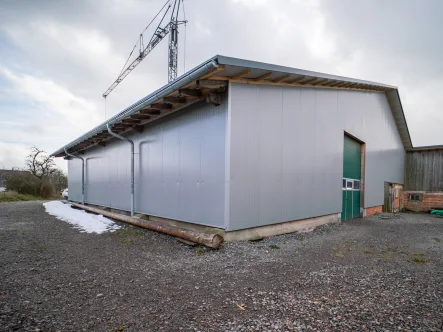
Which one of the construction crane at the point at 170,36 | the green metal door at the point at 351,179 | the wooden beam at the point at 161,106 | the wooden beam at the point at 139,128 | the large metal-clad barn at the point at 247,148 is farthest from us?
the construction crane at the point at 170,36

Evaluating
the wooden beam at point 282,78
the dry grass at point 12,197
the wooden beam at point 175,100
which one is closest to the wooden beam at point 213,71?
the wooden beam at point 175,100

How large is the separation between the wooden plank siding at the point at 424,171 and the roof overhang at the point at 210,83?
9.13 meters

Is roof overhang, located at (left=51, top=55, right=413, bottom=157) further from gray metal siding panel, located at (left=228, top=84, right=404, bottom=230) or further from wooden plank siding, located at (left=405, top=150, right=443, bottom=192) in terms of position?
wooden plank siding, located at (left=405, top=150, right=443, bottom=192)

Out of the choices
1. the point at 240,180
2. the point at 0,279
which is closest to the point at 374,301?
the point at 240,180

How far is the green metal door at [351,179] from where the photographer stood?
10.4 meters

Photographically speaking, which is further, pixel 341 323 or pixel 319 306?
pixel 319 306

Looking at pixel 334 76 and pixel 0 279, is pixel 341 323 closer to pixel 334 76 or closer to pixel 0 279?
pixel 0 279

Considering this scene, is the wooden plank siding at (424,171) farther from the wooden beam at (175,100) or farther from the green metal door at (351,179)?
the wooden beam at (175,100)

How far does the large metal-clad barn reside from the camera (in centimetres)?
607

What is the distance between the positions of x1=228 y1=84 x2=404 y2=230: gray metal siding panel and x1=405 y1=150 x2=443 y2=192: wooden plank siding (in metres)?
7.80

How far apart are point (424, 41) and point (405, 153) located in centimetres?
704

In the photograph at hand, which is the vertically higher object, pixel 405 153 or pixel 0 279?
pixel 405 153

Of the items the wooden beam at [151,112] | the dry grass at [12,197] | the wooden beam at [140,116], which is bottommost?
the dry grass at [12,197]

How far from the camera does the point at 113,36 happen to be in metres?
12.0
